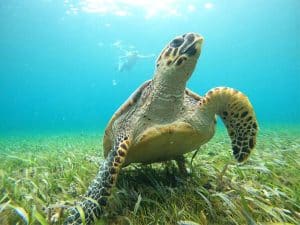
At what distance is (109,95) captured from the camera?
169m

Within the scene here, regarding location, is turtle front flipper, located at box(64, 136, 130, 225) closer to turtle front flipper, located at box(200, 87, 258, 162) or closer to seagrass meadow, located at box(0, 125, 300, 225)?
seagrass meadow, located at box(0, 125, 300, 225)

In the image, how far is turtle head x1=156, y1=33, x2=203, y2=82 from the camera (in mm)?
3293

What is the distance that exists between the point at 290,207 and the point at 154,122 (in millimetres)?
1611

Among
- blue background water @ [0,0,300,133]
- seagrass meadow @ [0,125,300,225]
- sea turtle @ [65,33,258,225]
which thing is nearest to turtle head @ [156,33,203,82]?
sea turtle @ [65,33,258,225]

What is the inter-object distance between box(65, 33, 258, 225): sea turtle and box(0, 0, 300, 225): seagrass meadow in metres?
0.01

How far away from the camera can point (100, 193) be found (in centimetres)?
263

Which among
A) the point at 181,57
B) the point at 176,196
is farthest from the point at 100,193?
the point at 181,57

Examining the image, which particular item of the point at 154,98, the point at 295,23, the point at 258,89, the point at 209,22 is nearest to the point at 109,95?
the point at 258,89

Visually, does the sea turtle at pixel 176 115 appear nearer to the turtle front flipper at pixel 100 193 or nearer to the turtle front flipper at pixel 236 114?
the turtle front flipper at pixel 236 114

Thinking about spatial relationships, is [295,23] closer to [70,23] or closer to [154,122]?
[70,23]

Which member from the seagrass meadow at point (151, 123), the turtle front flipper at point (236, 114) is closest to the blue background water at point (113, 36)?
the seagrass meadow at point (151, 123)

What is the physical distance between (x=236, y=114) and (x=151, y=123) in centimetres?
104

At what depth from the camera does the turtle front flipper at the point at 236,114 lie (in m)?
3.33

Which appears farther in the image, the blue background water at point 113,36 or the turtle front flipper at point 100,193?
the blue background water at point 113,36
